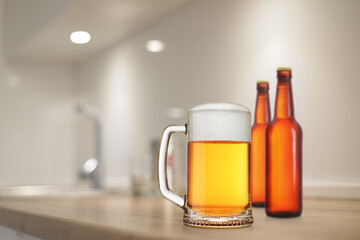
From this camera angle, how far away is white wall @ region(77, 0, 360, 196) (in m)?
1.19

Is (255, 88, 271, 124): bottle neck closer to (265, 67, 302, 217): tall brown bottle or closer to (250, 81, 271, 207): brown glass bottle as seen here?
(250, 81, 271, 207): brown glass bottle

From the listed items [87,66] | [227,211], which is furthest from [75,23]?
[227,211]

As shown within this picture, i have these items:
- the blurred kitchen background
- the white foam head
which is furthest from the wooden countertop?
the blurred kitchen background

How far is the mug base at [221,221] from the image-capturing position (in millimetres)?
730

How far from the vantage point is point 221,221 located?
730 millimetres

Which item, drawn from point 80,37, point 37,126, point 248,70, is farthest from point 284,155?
point 37,126

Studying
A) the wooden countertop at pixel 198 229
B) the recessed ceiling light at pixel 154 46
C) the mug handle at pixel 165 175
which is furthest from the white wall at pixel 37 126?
the mug handle at pixel 165 175

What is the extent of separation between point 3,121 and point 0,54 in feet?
1.11

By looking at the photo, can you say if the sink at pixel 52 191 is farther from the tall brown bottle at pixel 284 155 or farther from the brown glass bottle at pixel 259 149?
the tall brown bottle at pixel 284 155

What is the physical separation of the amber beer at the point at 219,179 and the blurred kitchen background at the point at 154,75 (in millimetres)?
494

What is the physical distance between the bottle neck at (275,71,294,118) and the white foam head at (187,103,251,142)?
14cm

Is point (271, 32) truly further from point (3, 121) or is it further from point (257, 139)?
point (3, 121)

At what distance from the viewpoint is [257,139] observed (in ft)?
3.64

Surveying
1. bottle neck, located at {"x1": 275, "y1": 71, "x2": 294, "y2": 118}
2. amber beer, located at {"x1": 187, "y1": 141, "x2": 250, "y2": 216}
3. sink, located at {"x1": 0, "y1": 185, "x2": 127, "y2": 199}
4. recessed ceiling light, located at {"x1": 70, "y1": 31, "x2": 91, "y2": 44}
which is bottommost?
sink, located at {"x1": 0, "y1": 185, "x2": 127, "y2": 199}
